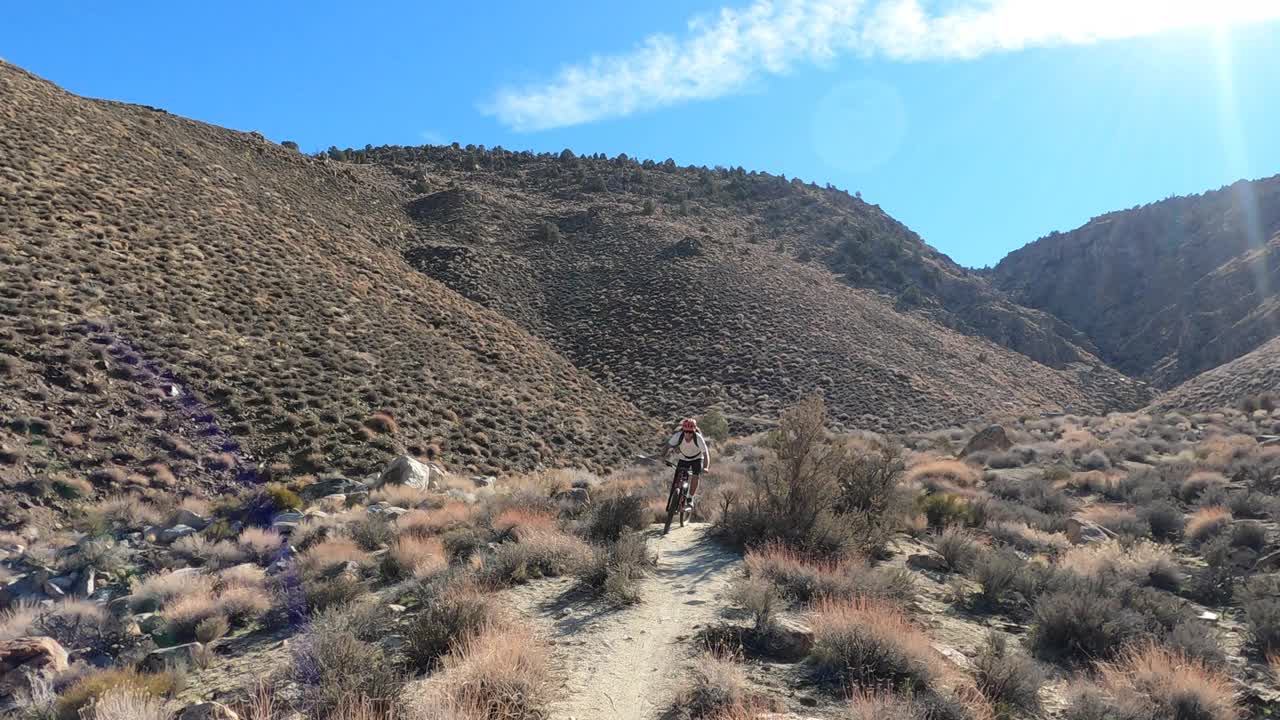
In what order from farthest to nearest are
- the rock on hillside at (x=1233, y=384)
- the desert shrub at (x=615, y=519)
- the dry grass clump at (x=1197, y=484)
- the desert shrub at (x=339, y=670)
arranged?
the rock on hillside at (x=1233, y=384) → the dry grass clump at (x=1197, y=484) → the desert shrub at (x=615, y=519) → the desert shrub at (x=339, y=670)

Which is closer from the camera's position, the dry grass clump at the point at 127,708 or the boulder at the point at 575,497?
the dry grass clump at the point at 127,708

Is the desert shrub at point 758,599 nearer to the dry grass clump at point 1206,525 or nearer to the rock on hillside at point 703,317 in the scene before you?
the dry grass clump at point 1206,525

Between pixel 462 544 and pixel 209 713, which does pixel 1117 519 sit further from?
pixel 209 713

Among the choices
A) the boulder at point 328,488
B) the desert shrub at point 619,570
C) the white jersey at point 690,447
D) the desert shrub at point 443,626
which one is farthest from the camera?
the boulder at point 328,488

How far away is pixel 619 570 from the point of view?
7.77 meters

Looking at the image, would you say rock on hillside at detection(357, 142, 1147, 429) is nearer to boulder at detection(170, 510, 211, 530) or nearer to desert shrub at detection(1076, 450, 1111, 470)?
desert shrub at detection(1076, 450, 1111, 470)

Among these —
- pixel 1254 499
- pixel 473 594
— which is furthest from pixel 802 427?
pixel 1254 499

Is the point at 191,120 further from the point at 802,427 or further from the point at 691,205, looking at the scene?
the point at 802,427

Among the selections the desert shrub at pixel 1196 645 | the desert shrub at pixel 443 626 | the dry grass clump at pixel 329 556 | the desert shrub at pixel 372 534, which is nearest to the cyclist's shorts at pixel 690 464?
the desert shrub at pixel 372 534

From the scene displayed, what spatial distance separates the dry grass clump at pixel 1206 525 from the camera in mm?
12242

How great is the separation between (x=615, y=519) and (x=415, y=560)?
295 cm

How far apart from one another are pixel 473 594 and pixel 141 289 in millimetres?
20578

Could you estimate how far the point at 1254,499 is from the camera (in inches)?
523

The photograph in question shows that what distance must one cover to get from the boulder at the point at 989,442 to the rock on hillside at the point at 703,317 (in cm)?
985
